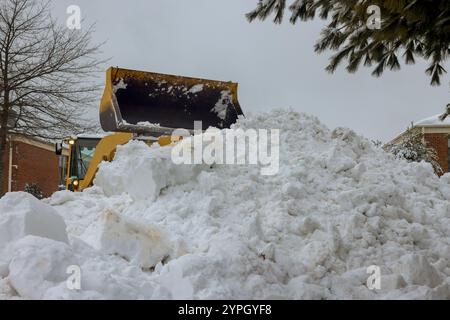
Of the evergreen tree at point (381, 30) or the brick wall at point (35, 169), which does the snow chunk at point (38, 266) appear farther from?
the brick wall at point (35, 169)

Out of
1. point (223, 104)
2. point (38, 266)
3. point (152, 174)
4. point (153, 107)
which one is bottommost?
point (38, 266)

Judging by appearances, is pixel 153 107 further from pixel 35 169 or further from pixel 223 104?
pixel 35 169

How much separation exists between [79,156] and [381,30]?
6948 mm

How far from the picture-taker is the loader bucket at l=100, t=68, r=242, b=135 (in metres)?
7.49

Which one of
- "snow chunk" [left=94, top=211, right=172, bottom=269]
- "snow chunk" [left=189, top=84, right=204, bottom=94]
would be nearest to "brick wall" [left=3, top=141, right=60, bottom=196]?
"snow chunk" [left=189, top=84, right=204, bottom=94]

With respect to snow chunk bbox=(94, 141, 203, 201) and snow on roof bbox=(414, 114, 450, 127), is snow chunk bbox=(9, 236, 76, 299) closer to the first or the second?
snow chunk bbox=(94, 141, 203, 201)

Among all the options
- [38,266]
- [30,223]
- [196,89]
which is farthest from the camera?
[196,89]

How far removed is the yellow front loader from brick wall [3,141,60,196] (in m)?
15.6

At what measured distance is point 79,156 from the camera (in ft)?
30.8

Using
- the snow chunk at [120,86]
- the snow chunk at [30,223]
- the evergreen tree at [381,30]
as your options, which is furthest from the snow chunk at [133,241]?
the snow chunk at [120,86]

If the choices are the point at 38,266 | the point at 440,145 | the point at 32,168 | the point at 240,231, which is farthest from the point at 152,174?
the point at 32,168

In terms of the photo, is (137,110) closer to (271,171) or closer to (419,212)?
(271,171)
